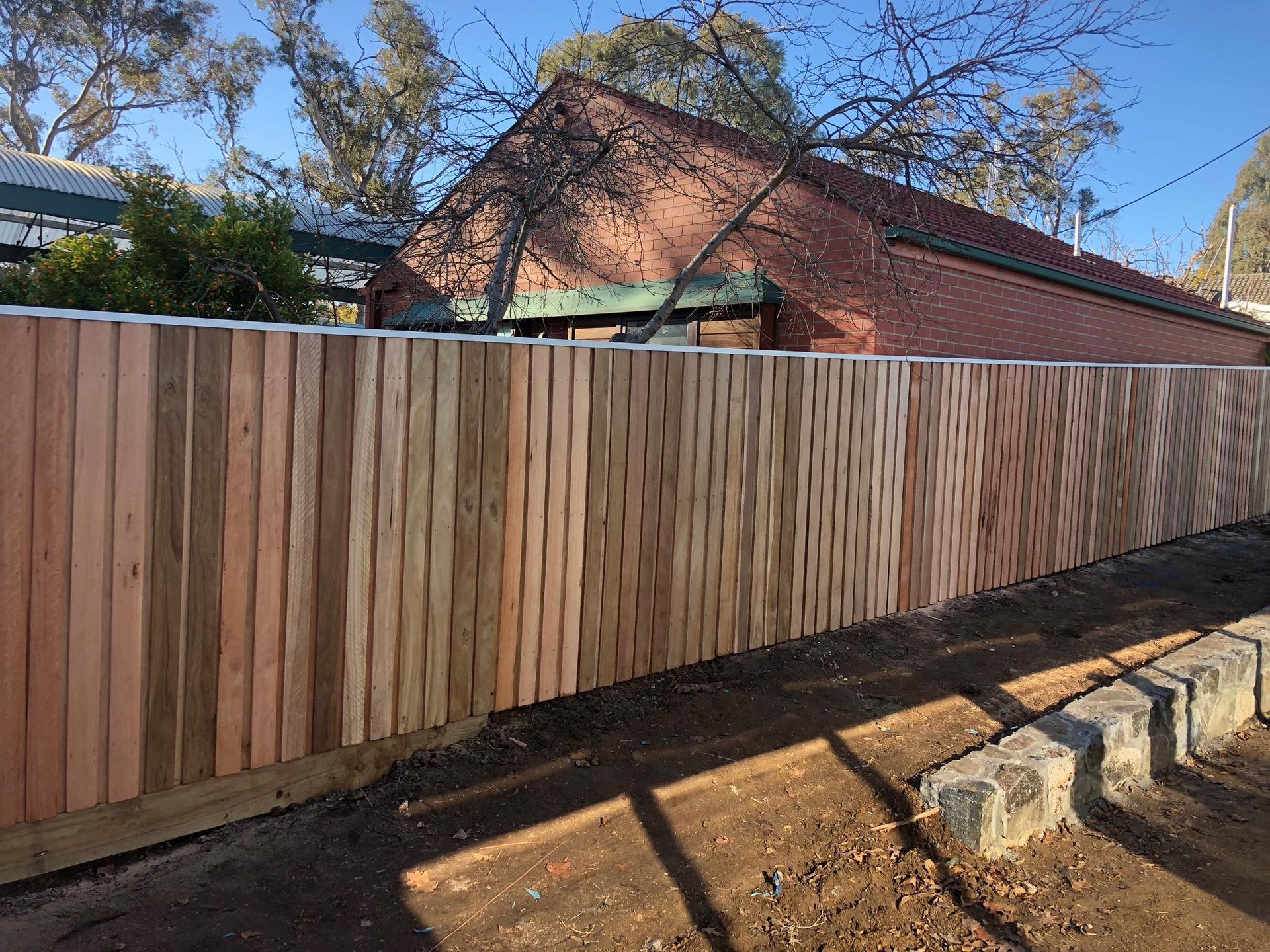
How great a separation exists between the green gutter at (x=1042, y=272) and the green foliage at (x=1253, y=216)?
39784mm

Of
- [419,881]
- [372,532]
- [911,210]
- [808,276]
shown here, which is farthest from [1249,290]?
[419,881]

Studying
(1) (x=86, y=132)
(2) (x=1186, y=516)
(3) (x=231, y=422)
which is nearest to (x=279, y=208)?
(3) (x=231, y=422)

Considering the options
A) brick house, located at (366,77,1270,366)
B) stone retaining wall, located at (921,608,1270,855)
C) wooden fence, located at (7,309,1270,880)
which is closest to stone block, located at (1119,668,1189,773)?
stone retaining wall, located at (921,608,1270,855)

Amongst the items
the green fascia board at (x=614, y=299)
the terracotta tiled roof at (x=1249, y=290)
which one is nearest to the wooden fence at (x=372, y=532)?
the green fascia board at (x=614, y=299)

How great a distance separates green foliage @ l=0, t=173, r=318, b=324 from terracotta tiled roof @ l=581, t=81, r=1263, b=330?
3020 mm

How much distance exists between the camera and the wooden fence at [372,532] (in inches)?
103

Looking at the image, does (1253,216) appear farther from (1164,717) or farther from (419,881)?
(419,881)

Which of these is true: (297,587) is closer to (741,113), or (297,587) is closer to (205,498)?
(205,498)

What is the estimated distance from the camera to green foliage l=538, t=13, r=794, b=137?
6.63 m

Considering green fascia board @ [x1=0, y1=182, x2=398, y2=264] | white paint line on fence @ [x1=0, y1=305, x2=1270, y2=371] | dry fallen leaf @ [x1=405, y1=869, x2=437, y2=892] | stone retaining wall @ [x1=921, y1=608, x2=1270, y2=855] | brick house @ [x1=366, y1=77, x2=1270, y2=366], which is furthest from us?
green fascia board @ [x1=0, y1=182, x2=398, y2=264]

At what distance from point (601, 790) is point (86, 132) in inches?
1287

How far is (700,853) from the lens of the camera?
3107 millimetres

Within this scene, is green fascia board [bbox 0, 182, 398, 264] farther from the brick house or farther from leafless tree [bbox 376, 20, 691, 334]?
leafless tree [bbox 376, 20, 691, 334]

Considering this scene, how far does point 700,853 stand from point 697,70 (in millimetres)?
6101
